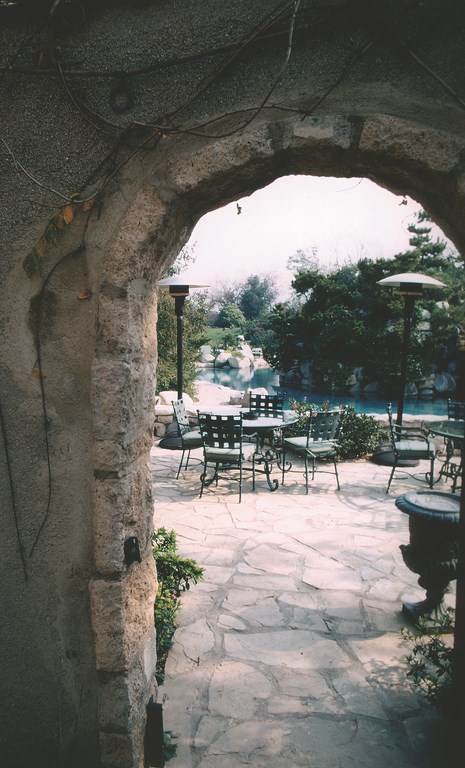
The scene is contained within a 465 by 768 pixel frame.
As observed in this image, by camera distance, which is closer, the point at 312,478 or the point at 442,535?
the point at 442,535

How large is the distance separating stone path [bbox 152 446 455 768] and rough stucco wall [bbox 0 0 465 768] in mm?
615

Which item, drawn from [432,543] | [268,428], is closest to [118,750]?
[432,543]

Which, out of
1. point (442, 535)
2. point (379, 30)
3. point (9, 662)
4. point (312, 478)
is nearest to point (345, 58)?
point (379, 30)

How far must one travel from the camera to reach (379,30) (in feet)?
6.07

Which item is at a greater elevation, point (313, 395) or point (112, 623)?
point (112, 623)

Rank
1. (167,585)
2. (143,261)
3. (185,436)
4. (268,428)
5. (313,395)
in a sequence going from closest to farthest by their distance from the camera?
(143,261), (167,585), (268,428), (185,436), (313,395)

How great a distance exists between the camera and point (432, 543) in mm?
3178

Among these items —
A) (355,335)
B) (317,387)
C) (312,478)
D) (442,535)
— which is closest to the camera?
(442,535)

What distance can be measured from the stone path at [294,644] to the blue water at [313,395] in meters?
9.23

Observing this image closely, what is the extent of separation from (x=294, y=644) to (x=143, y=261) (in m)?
2.59

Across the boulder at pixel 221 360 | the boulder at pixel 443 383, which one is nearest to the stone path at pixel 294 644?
the boulder at pixel 443 383

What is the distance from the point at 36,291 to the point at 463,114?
6.06 feet

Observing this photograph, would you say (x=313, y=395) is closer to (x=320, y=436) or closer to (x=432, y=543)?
(x=320, y=436)

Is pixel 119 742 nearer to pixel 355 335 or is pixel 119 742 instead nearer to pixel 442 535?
pixel 442 535
